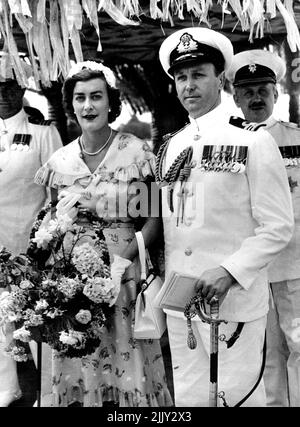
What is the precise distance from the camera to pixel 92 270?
12.2ft

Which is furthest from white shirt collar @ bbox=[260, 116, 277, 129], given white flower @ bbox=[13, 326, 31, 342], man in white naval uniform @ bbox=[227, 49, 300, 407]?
white flower @ bbox=[13, 326, 31, 342]

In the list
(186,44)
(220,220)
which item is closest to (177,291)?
(220,220)

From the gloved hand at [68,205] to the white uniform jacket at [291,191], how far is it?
1050mm

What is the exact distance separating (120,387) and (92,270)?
72cm

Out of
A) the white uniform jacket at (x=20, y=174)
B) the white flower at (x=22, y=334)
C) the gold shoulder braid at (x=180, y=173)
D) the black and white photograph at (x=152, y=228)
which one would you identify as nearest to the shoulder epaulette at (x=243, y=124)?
the black and white photograph at (x=152, y=228)

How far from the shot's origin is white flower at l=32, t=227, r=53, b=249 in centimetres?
371

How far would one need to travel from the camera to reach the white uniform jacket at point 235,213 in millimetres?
3242

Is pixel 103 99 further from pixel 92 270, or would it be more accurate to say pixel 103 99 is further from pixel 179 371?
pixel 179 371

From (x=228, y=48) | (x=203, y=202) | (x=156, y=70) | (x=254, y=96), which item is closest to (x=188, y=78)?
(x=228, y=48)

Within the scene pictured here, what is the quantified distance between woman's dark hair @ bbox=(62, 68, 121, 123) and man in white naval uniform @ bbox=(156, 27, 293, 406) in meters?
0.61

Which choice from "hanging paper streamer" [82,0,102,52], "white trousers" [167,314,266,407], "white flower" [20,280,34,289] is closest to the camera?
"white trousers" [167,314,266,407]

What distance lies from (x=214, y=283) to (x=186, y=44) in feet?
3.42

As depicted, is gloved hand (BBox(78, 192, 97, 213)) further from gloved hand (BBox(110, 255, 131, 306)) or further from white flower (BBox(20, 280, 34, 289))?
white flower (BBox(20, 280, 34, 289))

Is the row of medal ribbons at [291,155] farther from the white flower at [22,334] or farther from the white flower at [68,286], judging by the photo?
the white flower at [22,334]
